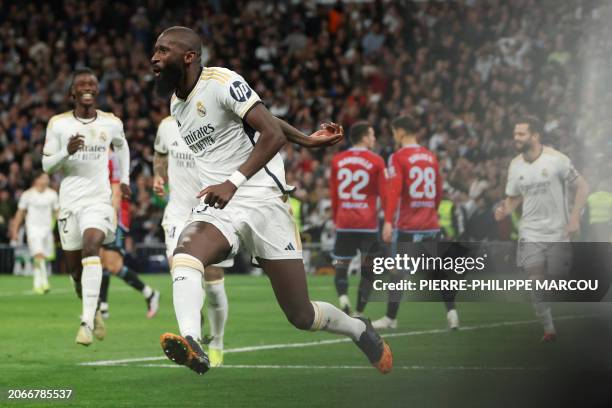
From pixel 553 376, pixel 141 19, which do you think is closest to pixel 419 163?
pixel 553 376

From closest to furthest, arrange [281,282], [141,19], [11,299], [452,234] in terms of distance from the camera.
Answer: [281,282], [11,299], [452,234], [141,19]

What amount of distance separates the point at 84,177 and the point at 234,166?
185 inches

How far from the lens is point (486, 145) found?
82.4 feet

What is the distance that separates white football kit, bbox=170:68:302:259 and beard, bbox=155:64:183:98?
128 millimetres

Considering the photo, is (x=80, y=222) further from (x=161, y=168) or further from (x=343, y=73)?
(x=343, y=73)

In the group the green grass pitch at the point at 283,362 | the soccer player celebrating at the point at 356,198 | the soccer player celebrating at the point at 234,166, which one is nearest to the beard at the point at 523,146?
the green grass pitch at the point at 283,362

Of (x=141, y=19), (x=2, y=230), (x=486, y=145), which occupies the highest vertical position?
(x=141, y=19)

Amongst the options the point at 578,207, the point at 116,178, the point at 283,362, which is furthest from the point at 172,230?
the point at 578,207

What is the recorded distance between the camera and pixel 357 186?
15039 mm

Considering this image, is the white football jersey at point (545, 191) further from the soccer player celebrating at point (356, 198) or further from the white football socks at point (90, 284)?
the white football socks at point (90, 284)

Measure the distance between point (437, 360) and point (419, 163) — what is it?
3862mm

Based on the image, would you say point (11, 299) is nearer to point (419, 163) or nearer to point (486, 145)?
point (419, 163)

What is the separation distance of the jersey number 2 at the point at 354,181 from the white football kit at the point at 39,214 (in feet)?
29.3

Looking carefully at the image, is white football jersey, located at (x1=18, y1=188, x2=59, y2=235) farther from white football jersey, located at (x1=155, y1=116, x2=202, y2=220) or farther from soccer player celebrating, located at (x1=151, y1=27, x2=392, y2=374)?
soccer player celebrating, located at (x1=151, y1=27, x2=392, y2=374)
